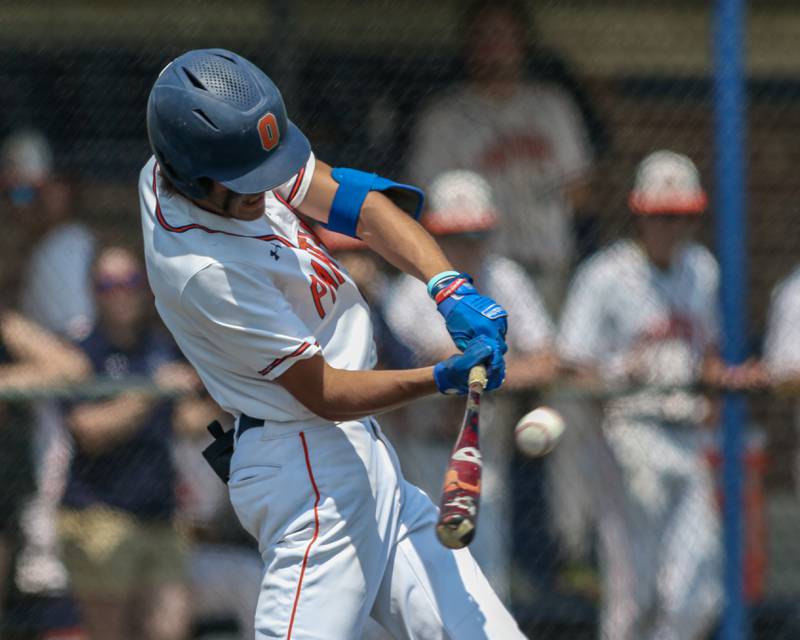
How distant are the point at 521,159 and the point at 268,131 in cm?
214

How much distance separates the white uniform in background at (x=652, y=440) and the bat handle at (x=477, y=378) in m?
1.96

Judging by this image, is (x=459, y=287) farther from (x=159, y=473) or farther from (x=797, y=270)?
(x=797, y=270)

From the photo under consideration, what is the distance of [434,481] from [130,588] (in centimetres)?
107

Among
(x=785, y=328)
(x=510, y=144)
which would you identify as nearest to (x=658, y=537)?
(x=785, y=328)

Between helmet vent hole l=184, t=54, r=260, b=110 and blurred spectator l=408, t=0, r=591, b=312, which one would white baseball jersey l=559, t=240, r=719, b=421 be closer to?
blurred spectator l=408, t=0, r=591, b=312

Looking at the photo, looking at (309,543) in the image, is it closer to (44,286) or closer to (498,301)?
(498,301)

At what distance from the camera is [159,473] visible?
4.41m

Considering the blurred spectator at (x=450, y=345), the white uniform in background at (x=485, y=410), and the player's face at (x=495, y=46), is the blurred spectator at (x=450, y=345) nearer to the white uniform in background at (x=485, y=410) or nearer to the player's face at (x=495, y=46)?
the white uniform in background at (x=485, y=410)

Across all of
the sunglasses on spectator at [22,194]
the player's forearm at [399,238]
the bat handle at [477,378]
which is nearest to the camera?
the bat handle at [477,378]

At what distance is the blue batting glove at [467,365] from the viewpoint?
2547 mm

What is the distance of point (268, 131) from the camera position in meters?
2.62

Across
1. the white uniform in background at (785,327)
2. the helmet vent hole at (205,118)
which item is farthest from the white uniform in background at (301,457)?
the white uniform in background at (785,327)

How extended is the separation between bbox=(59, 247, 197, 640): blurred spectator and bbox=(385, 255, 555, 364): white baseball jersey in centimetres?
75

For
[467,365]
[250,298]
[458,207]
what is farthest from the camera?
[458,207]
